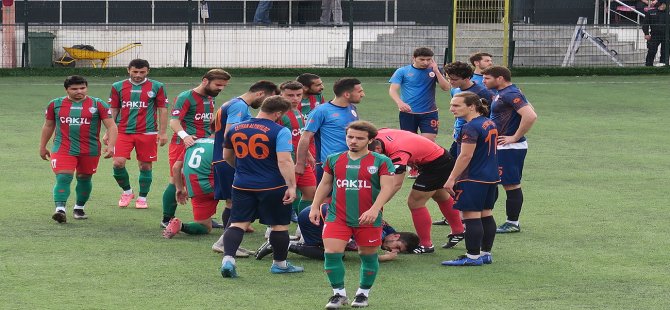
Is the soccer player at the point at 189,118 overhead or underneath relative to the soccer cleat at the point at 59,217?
overhead

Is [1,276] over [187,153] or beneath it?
beneath

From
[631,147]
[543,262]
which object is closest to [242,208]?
[543,262]

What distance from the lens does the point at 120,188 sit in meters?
15.9

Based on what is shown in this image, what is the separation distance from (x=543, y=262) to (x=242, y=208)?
290 centimetres

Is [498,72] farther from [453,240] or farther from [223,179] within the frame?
[223,179]

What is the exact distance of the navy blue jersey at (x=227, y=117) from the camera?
38.6 ft

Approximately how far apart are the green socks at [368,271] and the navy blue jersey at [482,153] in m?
2.04

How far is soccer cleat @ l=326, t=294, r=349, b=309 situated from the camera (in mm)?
9477

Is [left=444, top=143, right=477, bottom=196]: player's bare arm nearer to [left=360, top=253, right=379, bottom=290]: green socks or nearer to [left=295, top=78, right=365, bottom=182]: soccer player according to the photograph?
[left=295, top=78, right=365, bottom=182]: soccer player

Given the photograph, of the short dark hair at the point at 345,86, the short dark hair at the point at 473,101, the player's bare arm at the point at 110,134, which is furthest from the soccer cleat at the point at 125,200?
the short dark hair at the point at 473,101

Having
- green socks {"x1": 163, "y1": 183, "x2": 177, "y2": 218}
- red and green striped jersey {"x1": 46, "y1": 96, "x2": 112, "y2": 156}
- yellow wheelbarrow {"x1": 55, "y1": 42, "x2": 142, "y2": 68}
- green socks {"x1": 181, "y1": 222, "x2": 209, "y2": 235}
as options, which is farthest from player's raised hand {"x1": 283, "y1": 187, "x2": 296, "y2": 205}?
yellow wheelbarrow {"x1": 55, "y1": 42, "x2": 142, "y2": 68}

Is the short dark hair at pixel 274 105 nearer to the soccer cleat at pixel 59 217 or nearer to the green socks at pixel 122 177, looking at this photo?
the soccer cleat at pixel 59 217

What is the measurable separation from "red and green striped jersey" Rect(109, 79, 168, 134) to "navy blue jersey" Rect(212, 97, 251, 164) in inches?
106

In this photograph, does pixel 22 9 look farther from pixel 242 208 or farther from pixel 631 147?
pixel 242 208
